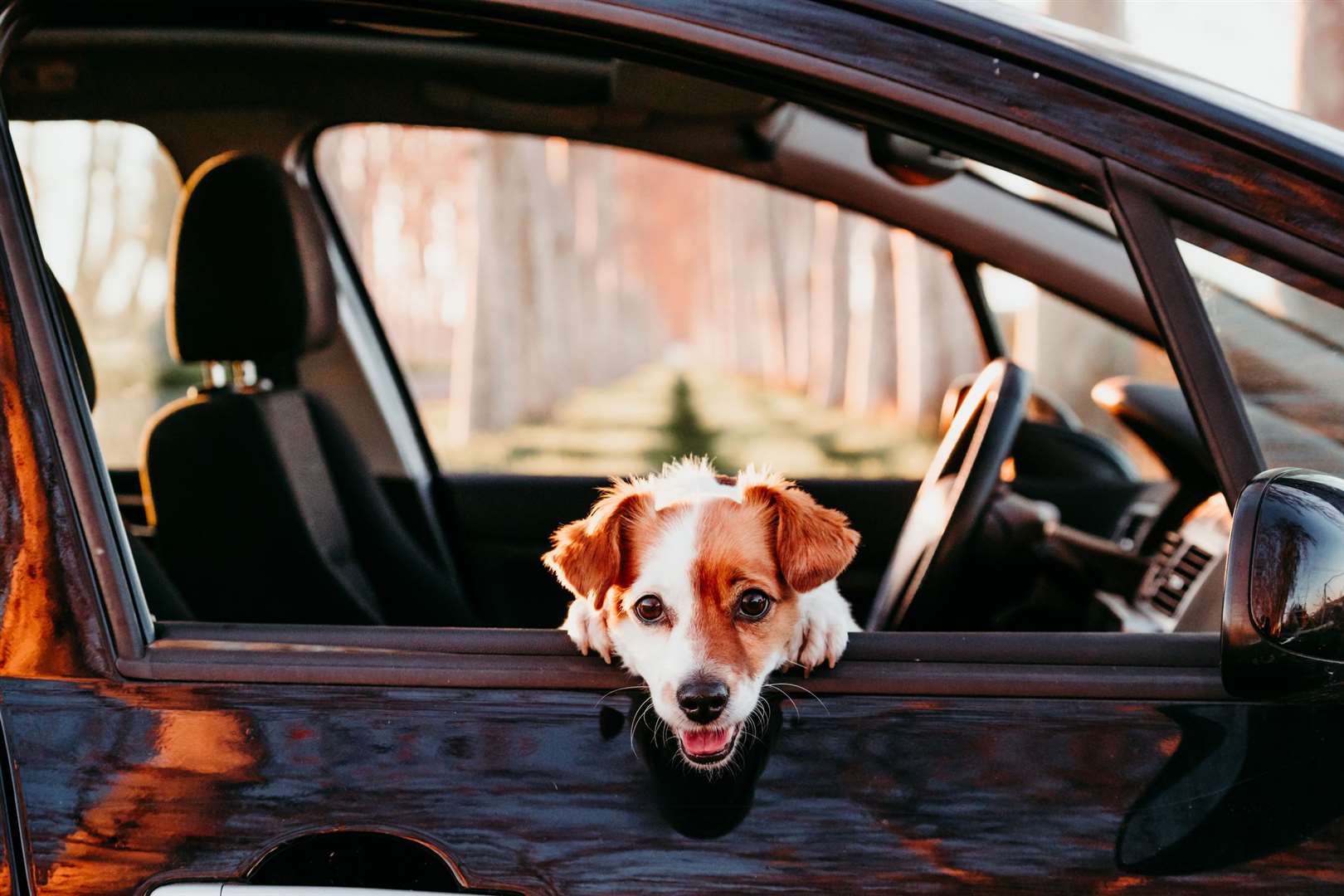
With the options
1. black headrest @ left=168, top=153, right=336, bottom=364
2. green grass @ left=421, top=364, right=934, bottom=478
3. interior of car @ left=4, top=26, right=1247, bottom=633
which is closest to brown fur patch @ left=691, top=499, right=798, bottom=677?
interior of car @ left=4, top=26, right=1247, bottom=633

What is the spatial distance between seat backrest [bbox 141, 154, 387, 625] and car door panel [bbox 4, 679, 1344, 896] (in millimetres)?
1282

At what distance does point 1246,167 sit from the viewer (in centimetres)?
159

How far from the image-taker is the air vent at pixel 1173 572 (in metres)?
2.79

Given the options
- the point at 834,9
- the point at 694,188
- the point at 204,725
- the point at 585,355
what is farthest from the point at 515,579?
the point at 694,188

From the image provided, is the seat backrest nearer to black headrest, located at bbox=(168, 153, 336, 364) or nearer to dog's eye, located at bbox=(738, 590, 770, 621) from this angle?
black headrest, located at bbox=(168, 153, 336, 364)

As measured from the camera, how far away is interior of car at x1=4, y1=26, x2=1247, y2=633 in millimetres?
2867

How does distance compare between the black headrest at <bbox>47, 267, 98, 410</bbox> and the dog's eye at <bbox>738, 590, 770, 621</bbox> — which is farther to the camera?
the black headrest at <bbox>47, 267, 98, 410</bbox>

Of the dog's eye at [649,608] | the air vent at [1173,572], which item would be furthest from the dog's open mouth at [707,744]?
the air vent at [1173,572]

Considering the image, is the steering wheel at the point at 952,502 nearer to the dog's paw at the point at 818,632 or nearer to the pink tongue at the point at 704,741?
the dog's paw at the point at 818,632

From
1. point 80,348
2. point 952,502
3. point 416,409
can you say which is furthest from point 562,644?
point 416,409

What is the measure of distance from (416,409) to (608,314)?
142ft

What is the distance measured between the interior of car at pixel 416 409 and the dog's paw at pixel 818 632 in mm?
Result: 413

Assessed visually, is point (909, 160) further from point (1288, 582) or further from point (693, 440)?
point (693, 440)

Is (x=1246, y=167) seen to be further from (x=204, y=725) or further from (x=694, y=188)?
(x=694, y=188)
